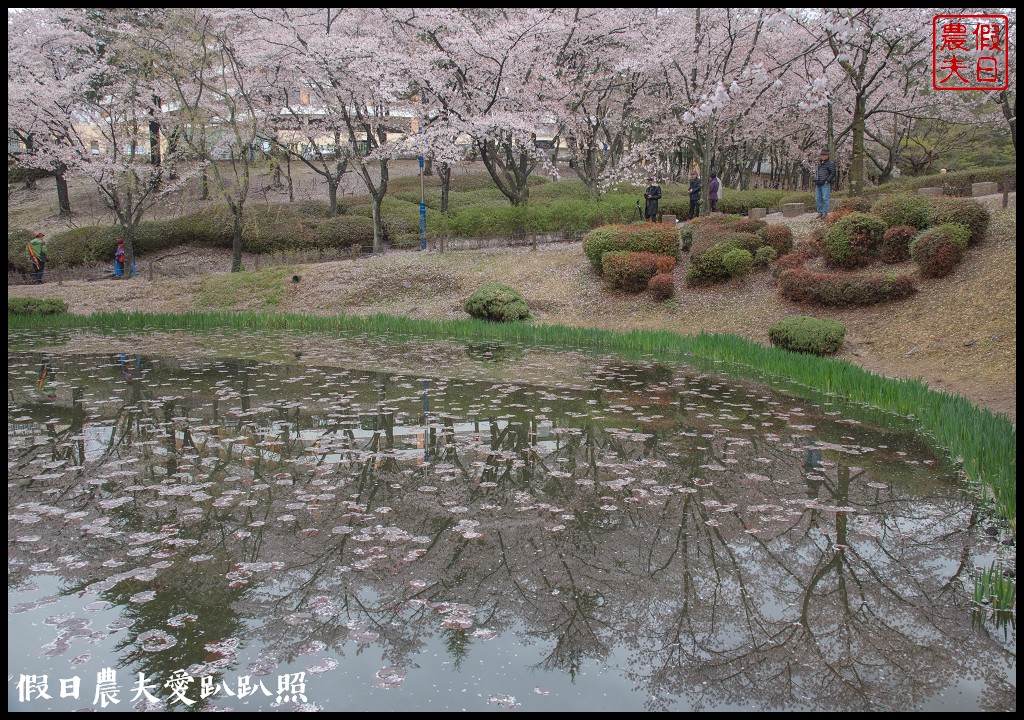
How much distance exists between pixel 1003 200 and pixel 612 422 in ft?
41.8

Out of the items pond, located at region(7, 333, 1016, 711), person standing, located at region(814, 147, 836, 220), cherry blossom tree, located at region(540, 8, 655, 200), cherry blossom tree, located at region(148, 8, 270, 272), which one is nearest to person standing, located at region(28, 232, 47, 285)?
cherry blossom tree, located at region(148, 8, 270, 272)

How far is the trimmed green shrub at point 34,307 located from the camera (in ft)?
66.9

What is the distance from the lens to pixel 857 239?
1620 centimetres

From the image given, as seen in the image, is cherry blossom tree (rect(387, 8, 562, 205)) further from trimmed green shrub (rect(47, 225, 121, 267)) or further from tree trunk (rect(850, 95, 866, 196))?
trimmed green shrub (rect(47, 225, 121, 267))

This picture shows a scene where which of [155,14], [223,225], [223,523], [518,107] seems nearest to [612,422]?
[223,523]

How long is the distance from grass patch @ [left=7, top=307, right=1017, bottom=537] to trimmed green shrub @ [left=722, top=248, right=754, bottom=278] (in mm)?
3718

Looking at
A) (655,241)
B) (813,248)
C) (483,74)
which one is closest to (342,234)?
(483,74)

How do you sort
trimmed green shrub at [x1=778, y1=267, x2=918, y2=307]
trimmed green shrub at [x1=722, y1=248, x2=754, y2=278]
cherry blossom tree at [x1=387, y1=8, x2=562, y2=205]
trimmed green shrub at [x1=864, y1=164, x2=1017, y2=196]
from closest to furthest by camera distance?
trimmed green shrub at [x1=778, y1=267, x2=918, y2=307] → trimmed green shrub at [x1=722, y1=248, x2=754, y2=278] → trimmed green shrub at [x1=864, y1=164, x2=1017, y2=196] → cherry blossom tree at [x1=387, y1=8, x2=562, y2=205]

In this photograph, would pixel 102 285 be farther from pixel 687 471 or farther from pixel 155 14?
pixel 687 471

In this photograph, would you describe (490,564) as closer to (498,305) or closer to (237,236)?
(498,305)

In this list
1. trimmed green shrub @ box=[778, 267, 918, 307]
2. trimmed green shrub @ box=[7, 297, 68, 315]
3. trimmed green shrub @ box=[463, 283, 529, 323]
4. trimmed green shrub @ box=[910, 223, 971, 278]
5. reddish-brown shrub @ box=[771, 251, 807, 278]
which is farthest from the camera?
trimmed green shrub @ box=[7, 297, 68, 315]

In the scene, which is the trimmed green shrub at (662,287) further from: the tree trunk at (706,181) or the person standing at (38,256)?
the person standing at (38,256)

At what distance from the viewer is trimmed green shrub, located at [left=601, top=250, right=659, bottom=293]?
62.2ft

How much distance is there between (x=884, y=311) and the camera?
14461mm
